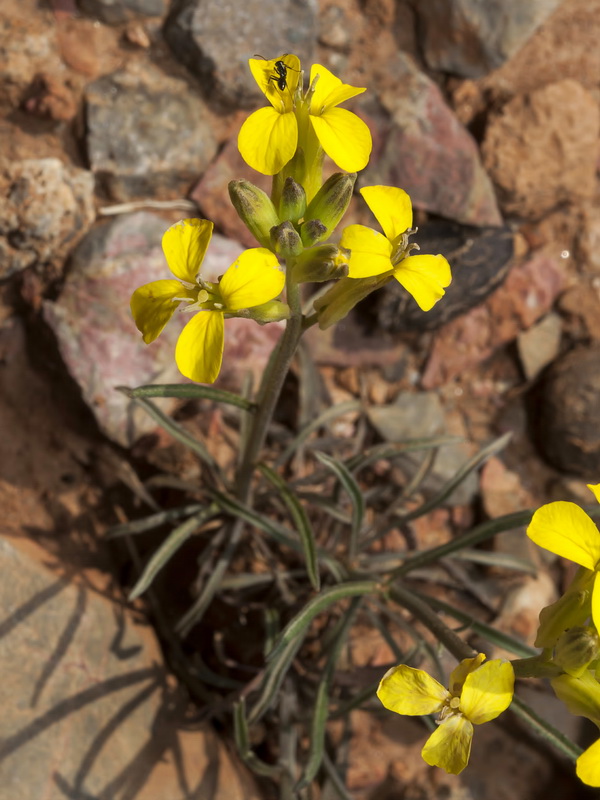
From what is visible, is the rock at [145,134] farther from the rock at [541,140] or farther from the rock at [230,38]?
the rock at [541,140]

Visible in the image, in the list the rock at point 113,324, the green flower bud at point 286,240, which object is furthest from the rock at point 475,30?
the green flower bud at point 286,240

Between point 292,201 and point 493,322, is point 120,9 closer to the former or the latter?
point 292,201

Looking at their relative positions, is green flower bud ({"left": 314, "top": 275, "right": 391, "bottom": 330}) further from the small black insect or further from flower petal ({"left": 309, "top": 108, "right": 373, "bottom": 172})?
the small black insect

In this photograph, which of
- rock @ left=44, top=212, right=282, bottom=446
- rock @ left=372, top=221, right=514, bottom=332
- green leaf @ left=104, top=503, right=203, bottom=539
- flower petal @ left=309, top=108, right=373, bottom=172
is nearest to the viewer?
flower petal @ left=309, top=108, right=373, bottom=172

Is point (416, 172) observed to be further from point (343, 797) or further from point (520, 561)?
point (343, 797)

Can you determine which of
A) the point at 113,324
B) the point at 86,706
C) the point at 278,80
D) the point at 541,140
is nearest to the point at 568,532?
the point at 278,80

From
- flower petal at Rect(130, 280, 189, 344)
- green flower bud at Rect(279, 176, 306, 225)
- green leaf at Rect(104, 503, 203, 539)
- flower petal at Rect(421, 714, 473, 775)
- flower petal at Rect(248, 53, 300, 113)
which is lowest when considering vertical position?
green leaf at Rect(104, 503, 203, 539)

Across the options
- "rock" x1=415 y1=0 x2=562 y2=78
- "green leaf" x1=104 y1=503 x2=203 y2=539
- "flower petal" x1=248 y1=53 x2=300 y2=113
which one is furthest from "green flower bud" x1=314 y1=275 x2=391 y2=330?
"rock" x1=415 y1=0 x2=562 y2=78
